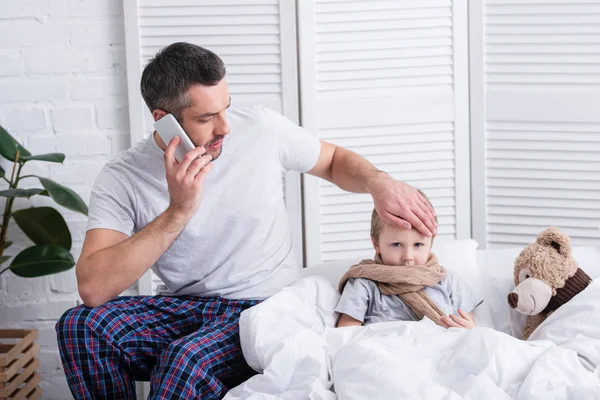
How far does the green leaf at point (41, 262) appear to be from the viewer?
2.42 meters

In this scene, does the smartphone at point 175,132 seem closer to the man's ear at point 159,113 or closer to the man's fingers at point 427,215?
the man's ear at point 159,113

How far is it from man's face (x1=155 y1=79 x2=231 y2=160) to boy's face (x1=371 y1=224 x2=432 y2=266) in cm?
45

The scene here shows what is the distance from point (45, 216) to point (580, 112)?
5.43ft

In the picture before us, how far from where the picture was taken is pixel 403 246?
6.51 ft

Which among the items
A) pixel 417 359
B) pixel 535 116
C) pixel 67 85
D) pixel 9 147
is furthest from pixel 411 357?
pixel 67 85

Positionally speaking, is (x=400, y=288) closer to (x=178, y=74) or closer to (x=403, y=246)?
(x=403, y=246)

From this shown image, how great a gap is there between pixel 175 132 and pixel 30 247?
2.51ft

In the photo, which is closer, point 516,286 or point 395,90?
point 516,286

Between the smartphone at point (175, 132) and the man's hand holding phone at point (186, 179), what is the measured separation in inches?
1.3

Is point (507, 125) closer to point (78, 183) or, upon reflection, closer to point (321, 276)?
point (321, 276)

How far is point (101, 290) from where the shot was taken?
1873 millimetres

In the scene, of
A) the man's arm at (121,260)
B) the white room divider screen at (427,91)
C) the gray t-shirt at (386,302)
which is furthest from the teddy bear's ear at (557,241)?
the man's arm at (121,260)

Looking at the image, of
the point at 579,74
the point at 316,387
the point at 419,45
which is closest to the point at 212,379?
the point at 316,387

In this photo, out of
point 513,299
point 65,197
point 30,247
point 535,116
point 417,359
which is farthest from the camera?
point 535,116
